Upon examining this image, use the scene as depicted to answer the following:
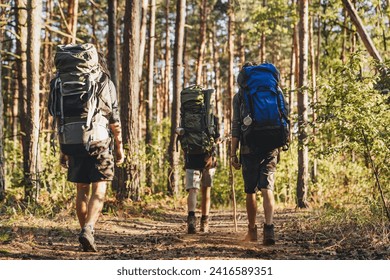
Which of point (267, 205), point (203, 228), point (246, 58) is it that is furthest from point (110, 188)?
point (246, 58)

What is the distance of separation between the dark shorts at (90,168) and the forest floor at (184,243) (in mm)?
810

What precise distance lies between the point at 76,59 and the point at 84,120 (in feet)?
2.14

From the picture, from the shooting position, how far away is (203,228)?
23.1ft

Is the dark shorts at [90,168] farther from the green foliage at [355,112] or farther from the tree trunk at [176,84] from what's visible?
the tree trunk at [176,84]

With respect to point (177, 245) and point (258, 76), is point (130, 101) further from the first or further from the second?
point (177, 245)

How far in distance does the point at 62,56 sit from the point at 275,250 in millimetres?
3092

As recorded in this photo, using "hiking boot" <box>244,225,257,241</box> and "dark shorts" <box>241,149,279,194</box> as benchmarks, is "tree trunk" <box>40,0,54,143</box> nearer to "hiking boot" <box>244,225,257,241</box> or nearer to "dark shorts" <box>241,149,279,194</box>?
"dark shorts" <box>241,149,279,194</box>

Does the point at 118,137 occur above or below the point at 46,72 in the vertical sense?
below

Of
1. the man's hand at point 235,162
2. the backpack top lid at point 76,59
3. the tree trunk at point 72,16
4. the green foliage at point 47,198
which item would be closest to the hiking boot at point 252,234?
the man's hand at point 235,162

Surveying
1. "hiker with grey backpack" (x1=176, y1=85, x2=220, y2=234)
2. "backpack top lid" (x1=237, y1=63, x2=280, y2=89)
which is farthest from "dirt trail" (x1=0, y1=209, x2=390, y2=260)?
"backpack top lid" (x1=237, y1=63, x2=280, y2=89)

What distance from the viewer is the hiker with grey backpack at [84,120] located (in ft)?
16.5

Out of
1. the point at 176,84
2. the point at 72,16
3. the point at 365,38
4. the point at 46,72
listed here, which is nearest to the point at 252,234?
the point at 365,38

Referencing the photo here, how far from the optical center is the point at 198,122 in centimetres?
688
